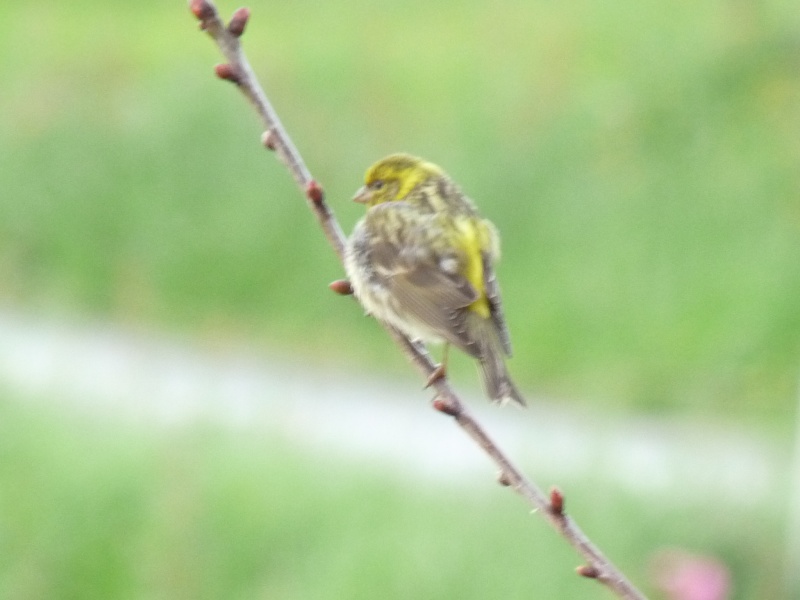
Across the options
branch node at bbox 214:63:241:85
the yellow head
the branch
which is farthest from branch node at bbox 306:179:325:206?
the yellow head

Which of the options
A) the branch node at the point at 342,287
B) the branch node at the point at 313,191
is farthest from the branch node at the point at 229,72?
the branch node at the point at 342,287

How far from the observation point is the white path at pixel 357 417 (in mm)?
6059

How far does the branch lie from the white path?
141 inches

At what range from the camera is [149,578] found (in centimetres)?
534

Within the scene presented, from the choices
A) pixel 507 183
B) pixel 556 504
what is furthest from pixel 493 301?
pixel 507 183

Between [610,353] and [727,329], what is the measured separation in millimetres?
737

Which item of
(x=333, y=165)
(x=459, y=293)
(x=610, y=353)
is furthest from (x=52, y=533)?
(x=333, y=165)

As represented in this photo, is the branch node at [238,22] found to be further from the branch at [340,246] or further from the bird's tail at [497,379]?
the bird's tail at [497,379]

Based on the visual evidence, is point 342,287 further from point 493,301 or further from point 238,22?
point 493,301

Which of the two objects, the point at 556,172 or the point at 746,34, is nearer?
the point at 556,172

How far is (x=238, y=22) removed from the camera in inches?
94.0

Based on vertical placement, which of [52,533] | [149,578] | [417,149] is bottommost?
[149,578]

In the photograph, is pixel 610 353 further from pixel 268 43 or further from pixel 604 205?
pixel 268 43

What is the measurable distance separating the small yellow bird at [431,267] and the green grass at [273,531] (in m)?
1.85
